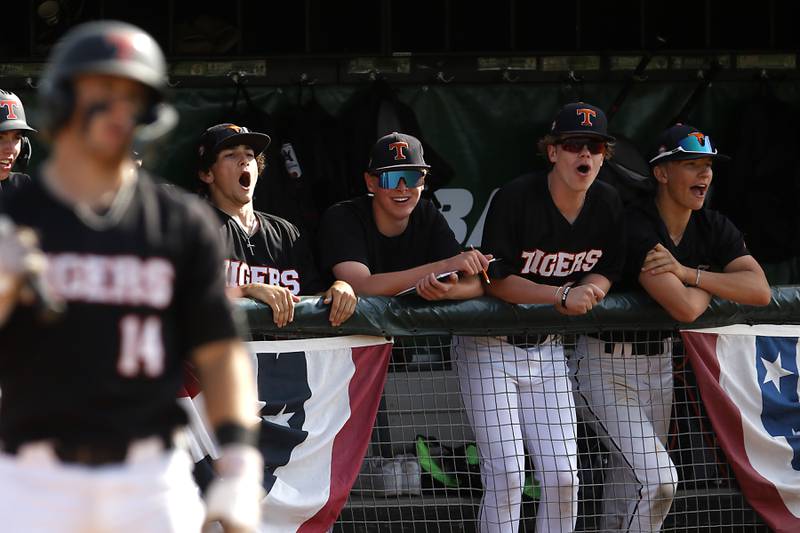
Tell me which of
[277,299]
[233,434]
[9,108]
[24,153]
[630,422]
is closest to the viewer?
[233,434]

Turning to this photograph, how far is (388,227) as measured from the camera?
5.34m

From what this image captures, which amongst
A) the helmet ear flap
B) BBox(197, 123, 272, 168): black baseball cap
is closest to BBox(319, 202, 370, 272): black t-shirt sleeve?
BBox(197, 123, 272, 168): black baseball cap

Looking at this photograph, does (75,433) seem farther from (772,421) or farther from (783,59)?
(783,59)

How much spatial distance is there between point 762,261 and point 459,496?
9.82 ft

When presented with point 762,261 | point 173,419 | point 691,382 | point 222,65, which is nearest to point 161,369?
point 173,419

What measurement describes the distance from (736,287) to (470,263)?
1.14m

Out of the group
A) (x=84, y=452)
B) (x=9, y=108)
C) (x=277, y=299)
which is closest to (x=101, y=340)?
(x=84, y=452)

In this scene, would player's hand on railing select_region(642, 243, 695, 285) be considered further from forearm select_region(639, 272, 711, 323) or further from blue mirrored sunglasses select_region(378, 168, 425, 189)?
blue mirrored sunglasses select_region(378, 168, 425, 189)

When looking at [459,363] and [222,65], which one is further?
[222,65]

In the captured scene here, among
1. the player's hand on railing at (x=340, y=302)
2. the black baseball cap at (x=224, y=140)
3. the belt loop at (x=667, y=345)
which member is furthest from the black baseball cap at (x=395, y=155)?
the belt loop at (x=667, y=345)

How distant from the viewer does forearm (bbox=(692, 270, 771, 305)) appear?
4.98m

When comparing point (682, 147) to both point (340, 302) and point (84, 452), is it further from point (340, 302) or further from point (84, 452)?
point (84, 452)

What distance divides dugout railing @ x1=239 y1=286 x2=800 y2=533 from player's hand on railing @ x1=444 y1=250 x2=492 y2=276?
14cm

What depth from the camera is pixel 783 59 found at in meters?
7.18
